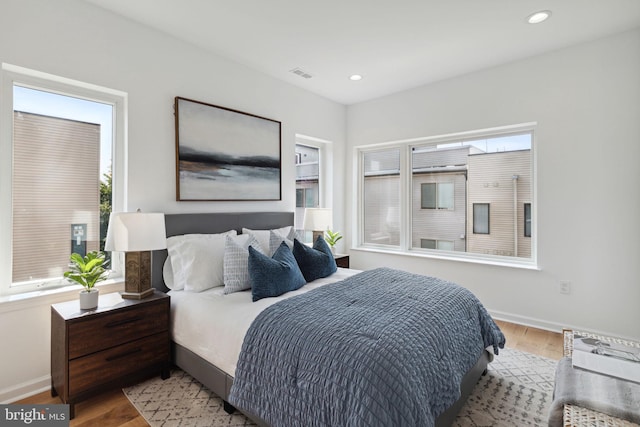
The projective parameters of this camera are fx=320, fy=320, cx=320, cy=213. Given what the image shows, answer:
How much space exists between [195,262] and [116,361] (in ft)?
2.63

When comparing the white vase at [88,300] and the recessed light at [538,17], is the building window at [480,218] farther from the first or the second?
the white vase at [88,300]

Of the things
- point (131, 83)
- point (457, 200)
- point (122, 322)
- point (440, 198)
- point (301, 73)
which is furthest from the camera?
point (440, 198)

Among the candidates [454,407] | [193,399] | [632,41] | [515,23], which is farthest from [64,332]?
[632,41]

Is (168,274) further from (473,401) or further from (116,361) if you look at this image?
(473,401)

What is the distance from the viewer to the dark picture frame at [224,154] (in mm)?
2904

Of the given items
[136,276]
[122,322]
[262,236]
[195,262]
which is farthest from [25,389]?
[262,236]

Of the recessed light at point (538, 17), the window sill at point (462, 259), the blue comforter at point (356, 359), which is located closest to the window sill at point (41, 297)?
the blue comforter at point (356, 359)

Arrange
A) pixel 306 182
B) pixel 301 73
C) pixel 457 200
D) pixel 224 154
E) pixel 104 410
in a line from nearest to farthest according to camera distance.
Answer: pixel 104 410, pixel 224 154, pixel 301 73, pixel 457 200, pixel 306 182

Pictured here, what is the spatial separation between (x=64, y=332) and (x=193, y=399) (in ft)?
2.83

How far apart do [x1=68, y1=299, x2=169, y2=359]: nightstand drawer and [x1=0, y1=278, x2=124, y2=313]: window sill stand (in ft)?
1.73

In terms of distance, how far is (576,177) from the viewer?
9.97 feet

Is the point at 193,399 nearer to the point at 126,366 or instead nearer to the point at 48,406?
the point at 126,366

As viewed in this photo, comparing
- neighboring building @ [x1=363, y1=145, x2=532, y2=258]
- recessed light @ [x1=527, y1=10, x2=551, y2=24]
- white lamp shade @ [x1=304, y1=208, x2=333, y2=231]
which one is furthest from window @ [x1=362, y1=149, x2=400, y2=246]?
recessed light @ [x1=527, y1=10, x2=551, y2=24]

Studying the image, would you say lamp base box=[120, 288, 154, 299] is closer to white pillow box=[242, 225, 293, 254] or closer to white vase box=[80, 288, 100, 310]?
white vase box=[80, 288, 100, 310]
